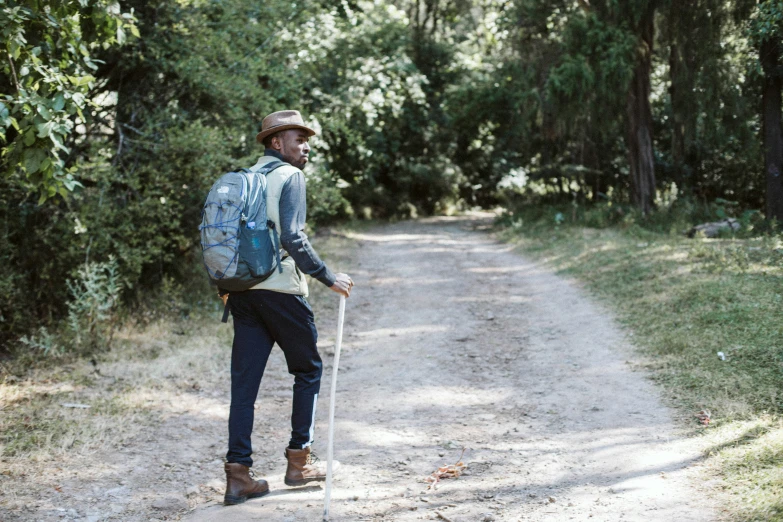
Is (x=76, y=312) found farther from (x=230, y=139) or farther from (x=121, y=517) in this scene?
(x=121, y=517)

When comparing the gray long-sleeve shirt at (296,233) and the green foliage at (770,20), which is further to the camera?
the green foliage at (770,20)

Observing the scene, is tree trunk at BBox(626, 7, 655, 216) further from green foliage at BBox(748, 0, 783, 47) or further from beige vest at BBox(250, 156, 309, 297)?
beige vest at BBox(250, 156, 309, 297)

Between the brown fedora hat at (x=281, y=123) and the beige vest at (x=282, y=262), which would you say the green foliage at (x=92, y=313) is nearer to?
the brown fedora hat at (x=281, y=123)

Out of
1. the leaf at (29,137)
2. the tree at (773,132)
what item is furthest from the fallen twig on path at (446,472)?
the tree at (773,132)

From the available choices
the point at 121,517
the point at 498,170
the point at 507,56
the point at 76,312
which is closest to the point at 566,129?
the point at 507,56

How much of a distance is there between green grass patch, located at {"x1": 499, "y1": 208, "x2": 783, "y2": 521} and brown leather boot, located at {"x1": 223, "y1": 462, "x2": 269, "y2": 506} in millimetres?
2624

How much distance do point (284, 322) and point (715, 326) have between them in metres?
4.65

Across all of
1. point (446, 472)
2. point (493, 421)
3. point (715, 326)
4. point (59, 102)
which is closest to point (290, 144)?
point (59, 102)

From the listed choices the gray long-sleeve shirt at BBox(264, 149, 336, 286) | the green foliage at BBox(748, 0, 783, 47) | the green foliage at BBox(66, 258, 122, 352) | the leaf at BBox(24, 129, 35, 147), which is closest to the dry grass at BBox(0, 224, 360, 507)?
the green foliage at BBox(66, 258, 122, 352)

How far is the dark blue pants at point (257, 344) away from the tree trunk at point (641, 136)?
42.8 ft

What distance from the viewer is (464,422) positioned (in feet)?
18.1

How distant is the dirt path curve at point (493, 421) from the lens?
13.4ft

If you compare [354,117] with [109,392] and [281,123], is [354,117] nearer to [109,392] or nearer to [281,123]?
[109,392]

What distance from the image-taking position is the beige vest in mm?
4070
